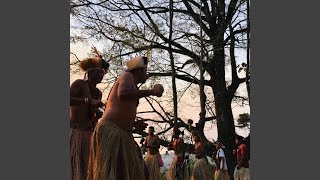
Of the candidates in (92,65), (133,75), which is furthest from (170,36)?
(133,75)

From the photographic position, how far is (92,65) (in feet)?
17.6

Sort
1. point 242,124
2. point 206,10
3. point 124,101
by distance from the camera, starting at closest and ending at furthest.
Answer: point 124,101, point 242,124, point 206,10

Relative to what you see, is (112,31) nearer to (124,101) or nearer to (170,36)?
(170,36)

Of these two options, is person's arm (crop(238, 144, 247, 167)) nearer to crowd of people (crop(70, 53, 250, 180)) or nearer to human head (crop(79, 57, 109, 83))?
crowd of people (crop(70, 53, 250, 180))

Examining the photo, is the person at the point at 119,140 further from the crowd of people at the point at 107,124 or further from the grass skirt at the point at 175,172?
the grass skirt at the point at 175,172

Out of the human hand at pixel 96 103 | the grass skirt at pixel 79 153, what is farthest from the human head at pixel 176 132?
the human hand at pixel 96 103

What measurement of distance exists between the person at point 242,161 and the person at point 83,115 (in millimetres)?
4065

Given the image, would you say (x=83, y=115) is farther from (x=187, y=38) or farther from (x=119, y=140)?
(x=187, y=38)

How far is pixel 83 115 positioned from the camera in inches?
207

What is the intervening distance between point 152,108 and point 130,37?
126 cm

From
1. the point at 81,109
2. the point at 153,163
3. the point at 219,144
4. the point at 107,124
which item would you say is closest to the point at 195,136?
the point at 219,144

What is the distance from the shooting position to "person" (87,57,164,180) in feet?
14.3

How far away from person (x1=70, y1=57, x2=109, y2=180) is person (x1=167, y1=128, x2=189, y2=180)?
4.19 metres

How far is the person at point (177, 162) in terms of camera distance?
9.47 meters
